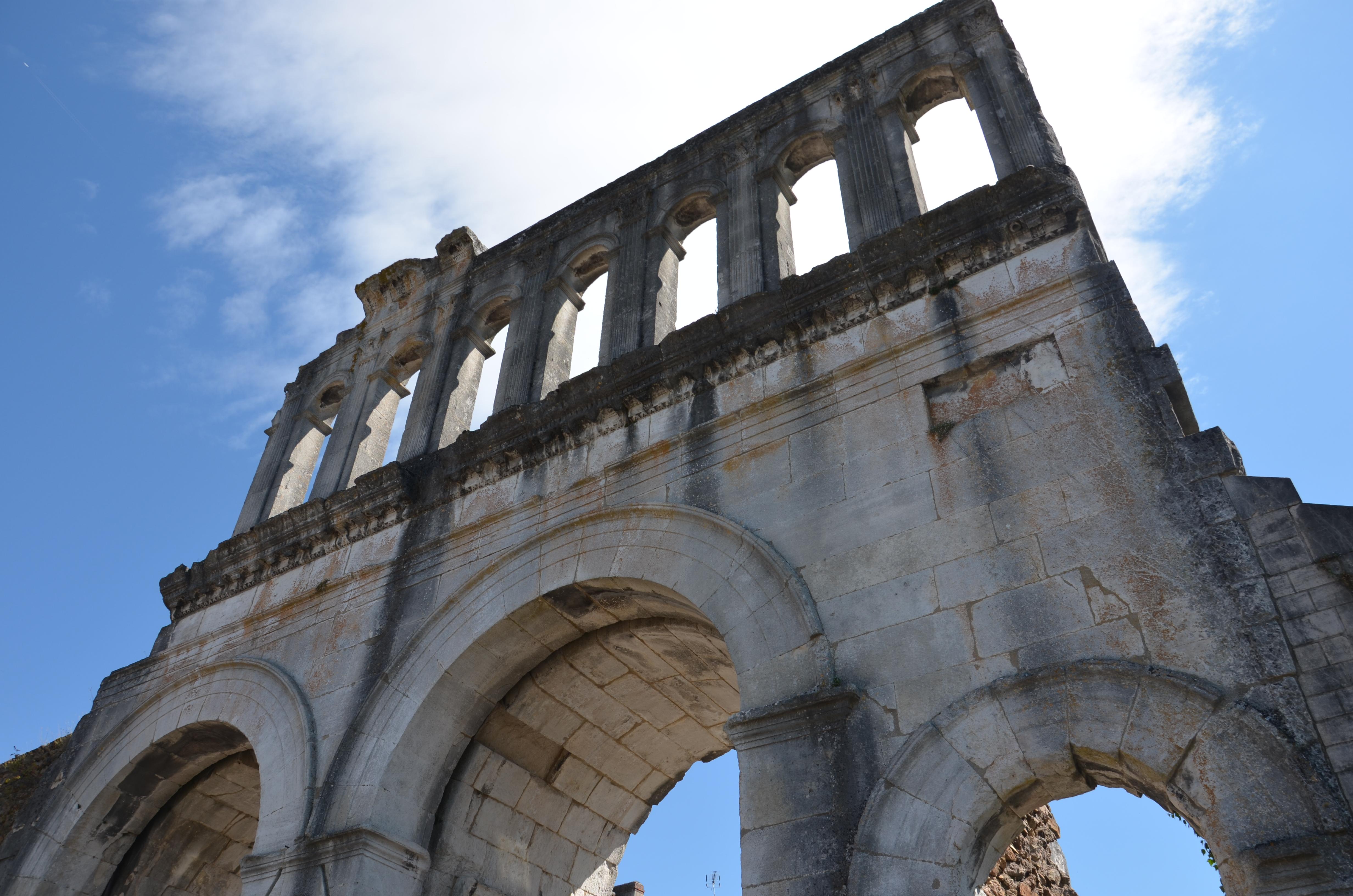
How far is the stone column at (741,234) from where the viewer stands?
801cm

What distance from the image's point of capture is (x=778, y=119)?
30.4ft

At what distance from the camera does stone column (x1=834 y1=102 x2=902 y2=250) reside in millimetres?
7695

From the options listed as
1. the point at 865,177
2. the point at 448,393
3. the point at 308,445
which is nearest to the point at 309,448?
the point at 308,445

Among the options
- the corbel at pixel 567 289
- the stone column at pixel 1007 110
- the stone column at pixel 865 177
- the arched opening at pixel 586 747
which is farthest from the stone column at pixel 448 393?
the stone column at pixel 1007 110

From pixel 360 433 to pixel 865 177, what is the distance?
5597 mm

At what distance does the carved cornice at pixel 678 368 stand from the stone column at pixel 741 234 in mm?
660

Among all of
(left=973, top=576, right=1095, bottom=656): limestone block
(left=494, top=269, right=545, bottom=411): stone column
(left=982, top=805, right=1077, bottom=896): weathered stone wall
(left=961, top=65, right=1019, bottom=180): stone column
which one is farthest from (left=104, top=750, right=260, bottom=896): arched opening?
(left=961, top=65, right=1019, bottom=180): stone column

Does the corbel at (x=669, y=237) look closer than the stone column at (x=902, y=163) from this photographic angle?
No

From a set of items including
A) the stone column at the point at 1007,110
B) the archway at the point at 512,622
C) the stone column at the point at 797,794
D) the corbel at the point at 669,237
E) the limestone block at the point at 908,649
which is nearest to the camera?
the stone column at the point at 797,794

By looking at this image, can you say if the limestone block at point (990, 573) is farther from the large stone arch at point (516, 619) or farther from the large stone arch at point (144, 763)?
the large stone arch at point (144, 763)

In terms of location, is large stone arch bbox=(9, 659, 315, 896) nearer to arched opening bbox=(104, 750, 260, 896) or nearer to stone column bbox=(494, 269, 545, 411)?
arched opening bbox=(104, 750, 260, 896)

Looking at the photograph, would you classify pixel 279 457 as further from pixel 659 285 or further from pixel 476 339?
pixel 659 285

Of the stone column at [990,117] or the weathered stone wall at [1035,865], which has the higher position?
the stone column at [990,117]

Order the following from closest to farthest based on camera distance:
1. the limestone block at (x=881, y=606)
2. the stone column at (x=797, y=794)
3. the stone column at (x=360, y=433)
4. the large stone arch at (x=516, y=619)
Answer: the stone column at (x=797, y=794) → the limestone block at (x=881, y=606) → the large stone arch at (x=516, y=619) → the stone column at (x=360, y=433)
